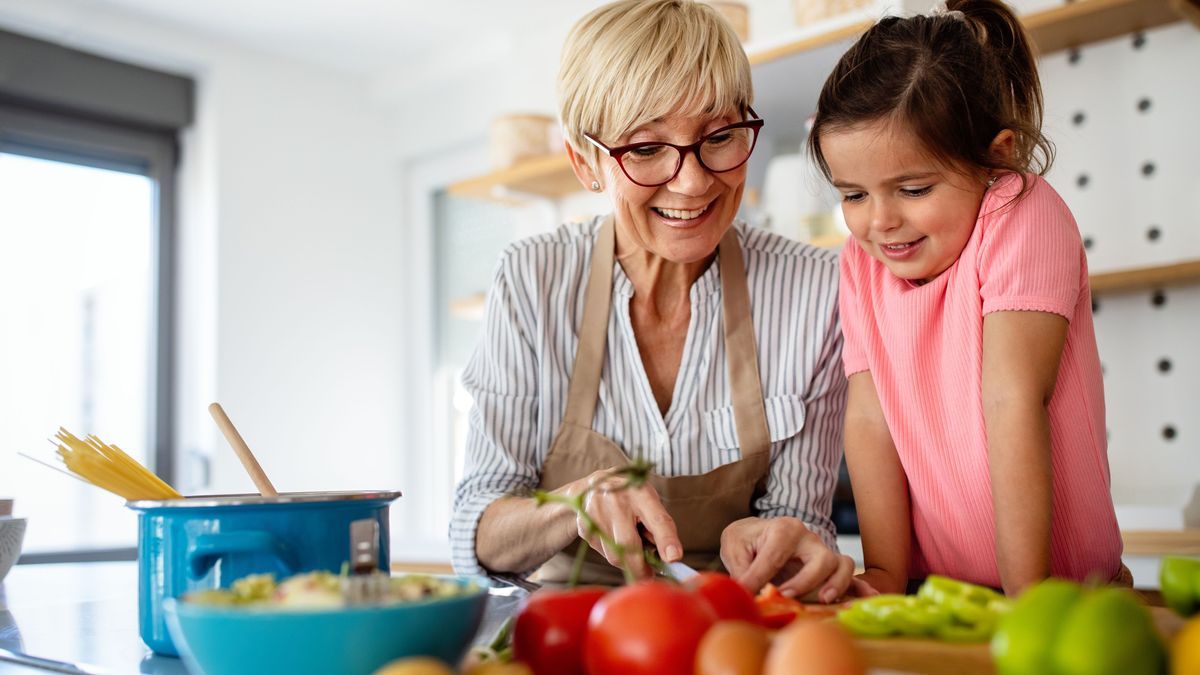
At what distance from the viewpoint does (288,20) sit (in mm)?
3686

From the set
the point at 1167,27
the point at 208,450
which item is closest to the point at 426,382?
the point at 208,450

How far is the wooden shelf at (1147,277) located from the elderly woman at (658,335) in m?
0.96

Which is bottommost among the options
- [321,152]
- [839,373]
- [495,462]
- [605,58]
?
[495,462]

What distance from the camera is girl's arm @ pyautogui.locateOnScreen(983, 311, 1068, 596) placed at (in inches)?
39.3

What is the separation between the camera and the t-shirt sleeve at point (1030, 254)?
1.04 metres

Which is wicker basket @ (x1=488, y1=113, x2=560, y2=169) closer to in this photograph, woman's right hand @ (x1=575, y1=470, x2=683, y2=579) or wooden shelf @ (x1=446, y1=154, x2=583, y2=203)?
wooden shelf @ (x1=446, y1=154, x2=583, y2=203)

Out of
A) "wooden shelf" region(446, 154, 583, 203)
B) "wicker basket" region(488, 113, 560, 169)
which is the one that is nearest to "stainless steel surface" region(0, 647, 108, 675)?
"wooden shelf" region(446, 154, 583, 203)

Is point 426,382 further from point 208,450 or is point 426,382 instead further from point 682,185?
point 682,185

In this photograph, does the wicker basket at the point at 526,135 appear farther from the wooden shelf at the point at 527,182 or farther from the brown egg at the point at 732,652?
the brown egg at the point at 732,652

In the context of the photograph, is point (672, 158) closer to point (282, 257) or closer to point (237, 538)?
point (237, 538)

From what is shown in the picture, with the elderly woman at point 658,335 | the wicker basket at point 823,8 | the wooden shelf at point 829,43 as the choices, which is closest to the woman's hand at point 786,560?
the elderly woman at point 658,335

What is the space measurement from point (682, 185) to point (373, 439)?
10.3 ft

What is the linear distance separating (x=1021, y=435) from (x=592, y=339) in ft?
1.99

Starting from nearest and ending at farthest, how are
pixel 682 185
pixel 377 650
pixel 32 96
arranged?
pixel 377 650 → pixel 682 185 → pixel 32 96
